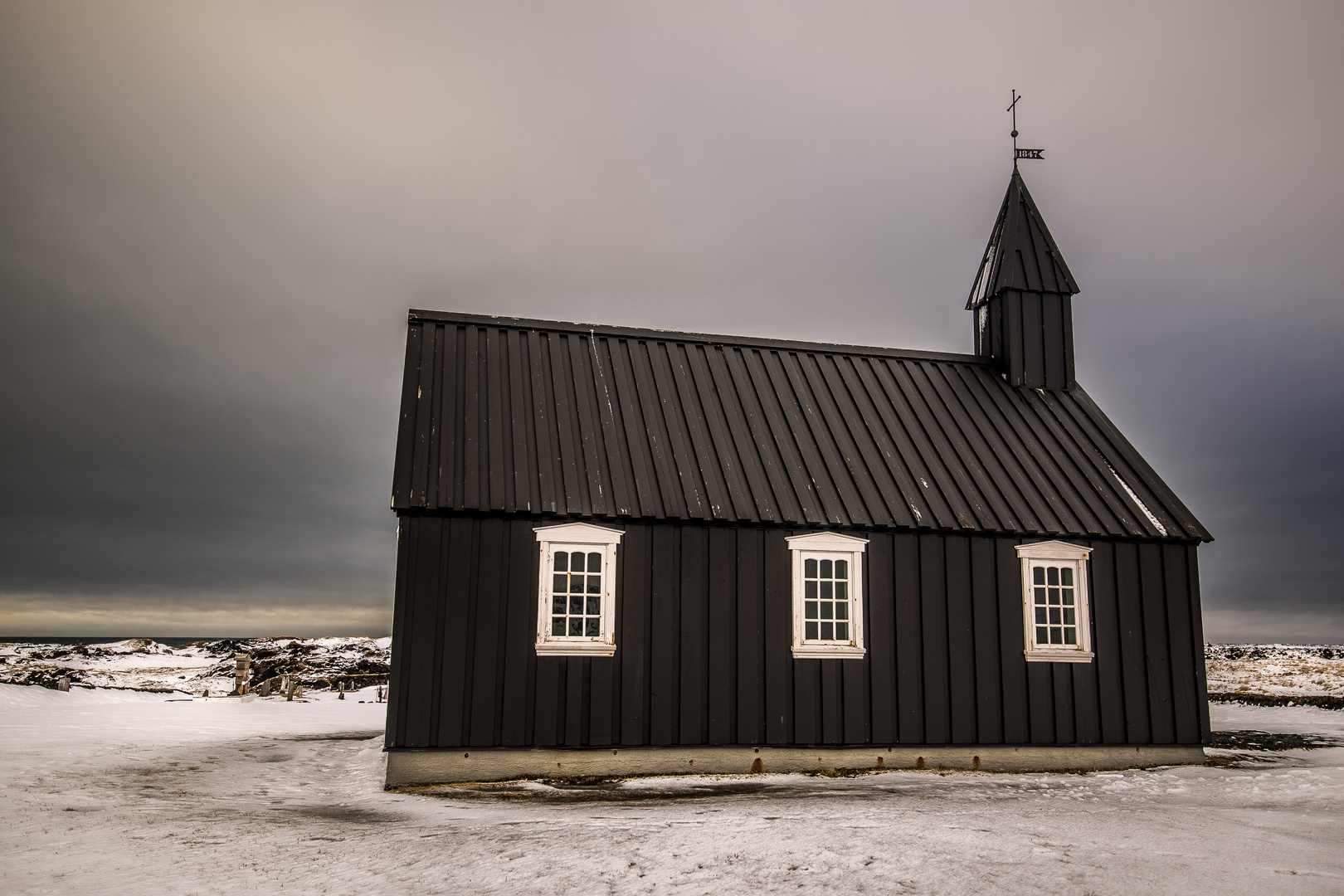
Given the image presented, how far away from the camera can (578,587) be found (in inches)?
472

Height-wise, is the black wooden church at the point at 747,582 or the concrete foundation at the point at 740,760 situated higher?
the black wooden church at the point at 747,582

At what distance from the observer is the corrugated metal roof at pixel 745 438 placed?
40.9 feet

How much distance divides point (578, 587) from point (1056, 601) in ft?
23.0

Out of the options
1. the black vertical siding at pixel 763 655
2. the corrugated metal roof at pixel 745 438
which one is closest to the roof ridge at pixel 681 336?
the corrugated metal roof at pixel 745 438

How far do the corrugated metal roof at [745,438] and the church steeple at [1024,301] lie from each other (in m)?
0.63

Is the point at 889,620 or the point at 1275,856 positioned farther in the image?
the point at 889,620

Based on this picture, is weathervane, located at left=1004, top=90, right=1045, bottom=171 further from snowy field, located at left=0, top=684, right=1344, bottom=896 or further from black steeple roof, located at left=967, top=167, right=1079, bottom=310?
snowy field, located at left=0, top=684, right=1344, bottom=896

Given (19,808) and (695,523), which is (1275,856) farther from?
(19,808)

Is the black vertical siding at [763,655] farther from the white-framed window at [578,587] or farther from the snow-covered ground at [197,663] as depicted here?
the snow-covered ground at [197,663]

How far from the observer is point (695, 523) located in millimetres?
12328

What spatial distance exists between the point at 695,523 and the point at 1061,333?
366 inches

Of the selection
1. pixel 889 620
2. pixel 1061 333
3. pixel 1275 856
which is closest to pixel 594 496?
pixel 889 620

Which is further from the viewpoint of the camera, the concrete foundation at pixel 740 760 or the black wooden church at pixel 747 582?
the black wooden church at pixel 747 582

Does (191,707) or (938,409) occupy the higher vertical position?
(938,409)
